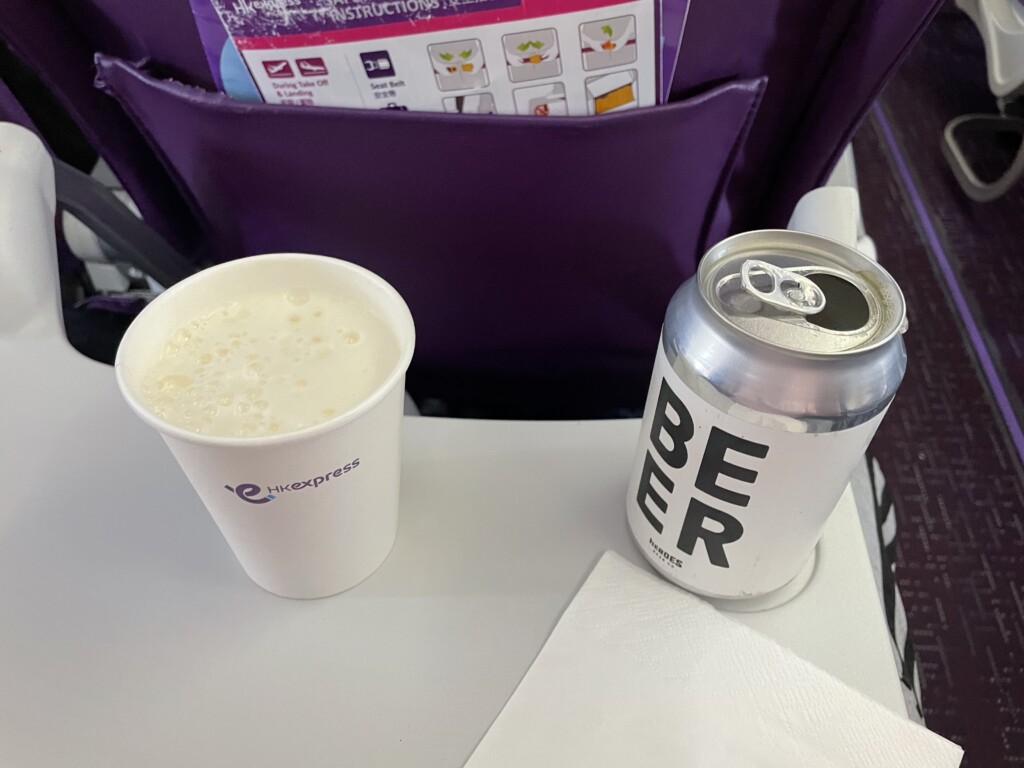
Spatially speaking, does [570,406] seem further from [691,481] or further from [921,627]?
[921,627]

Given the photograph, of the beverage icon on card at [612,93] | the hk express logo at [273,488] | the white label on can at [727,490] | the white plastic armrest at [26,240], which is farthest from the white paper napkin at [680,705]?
the white plastic armrest at [26,240]

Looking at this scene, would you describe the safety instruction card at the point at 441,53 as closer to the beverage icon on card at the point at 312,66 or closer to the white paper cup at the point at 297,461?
the beverage icon on card at the point at 312,66

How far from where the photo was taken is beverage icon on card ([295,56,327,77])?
0.44 metres

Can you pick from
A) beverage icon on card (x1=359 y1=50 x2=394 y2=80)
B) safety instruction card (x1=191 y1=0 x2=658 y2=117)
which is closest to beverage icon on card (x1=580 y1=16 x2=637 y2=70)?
safety instruction card (x1=191 y1=0 x2=658 y2=117)

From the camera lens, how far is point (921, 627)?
878 mm

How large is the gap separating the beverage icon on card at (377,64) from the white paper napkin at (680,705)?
0.31 m

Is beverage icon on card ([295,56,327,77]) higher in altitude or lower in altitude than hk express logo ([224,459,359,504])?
higher

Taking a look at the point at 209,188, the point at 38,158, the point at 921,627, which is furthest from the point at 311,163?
the point at 921,627

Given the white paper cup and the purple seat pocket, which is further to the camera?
the purple seat pocket

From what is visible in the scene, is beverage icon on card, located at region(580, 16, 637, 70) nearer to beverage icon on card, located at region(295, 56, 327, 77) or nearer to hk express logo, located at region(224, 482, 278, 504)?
beverage icon on card, located at region(295, 56, 327, 77)

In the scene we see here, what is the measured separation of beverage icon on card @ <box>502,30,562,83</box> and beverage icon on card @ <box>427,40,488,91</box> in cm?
2

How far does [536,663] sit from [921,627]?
2.12 ft

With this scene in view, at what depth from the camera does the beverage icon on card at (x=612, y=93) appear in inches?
16.9

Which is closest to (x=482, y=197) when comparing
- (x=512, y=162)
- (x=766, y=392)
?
(x=512, y=162)
